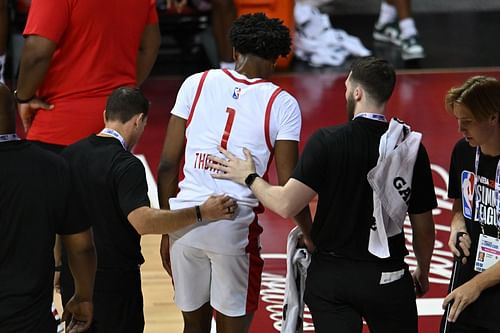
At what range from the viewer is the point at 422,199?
14.7 ft

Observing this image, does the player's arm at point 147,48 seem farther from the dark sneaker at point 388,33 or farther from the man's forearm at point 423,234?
the dark sneaker at point 388,33

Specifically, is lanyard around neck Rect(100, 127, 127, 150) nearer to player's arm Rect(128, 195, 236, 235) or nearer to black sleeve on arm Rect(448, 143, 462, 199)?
player's arm Rect(128, 195, 236, 235)

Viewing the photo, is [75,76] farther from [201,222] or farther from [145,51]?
[201,222]

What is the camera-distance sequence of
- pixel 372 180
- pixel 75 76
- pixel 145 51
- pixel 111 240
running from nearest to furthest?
pixel 372 180 → pixel 111 240 → pixel 75 76 → pixel 145 51

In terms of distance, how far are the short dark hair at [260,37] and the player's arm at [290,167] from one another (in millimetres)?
372

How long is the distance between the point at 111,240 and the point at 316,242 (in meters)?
0.84

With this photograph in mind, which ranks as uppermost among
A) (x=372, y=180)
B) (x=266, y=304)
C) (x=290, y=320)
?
(x=372, y=180)

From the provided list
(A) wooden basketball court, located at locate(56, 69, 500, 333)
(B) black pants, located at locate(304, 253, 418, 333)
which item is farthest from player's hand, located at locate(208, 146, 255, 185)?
(A) wooden basketball court, located at locate(56, 69, 500, 333)

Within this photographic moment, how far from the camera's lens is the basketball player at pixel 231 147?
15.1 ft

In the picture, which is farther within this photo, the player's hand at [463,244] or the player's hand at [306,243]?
the player's hand at [306,243]

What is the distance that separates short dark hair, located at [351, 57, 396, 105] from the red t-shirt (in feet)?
5.65

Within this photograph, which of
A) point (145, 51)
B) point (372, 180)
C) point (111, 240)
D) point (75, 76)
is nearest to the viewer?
point (372, 180)

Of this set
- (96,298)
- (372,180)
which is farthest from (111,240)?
(372,180)

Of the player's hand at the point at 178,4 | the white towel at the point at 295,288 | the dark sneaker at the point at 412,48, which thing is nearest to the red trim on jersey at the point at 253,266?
the white towel at the point at 295,288
